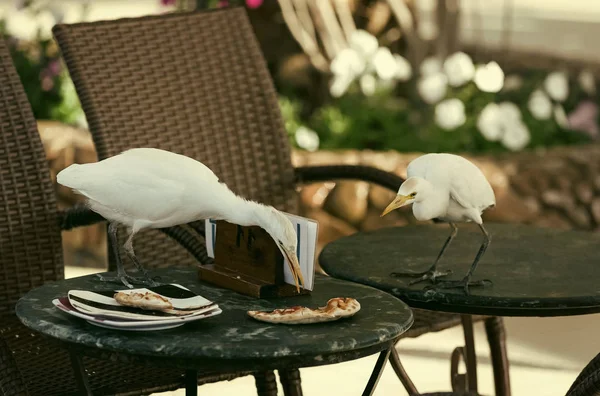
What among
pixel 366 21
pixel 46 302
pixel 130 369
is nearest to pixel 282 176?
pixel 130 369

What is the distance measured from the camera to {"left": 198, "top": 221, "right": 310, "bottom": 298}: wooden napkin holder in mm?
2188

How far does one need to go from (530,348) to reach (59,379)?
2.45 m

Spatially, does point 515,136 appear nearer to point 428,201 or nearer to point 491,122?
point 491,122

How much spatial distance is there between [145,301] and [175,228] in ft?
2.80

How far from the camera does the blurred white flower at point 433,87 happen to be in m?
5.53

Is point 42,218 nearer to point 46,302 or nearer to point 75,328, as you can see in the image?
point 46,302

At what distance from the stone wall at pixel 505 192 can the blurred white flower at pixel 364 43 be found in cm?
74

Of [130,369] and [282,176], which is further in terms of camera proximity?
[282,176]

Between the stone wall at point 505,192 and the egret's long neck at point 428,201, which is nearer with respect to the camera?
the egret's long neck at point 428,201

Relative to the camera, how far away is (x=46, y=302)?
2104 millimetres

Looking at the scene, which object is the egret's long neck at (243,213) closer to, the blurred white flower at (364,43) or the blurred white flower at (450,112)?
the blurred white flower at (450,112)

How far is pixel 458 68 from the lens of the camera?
556 cm

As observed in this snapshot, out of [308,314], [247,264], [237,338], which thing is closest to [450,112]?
[247,264]

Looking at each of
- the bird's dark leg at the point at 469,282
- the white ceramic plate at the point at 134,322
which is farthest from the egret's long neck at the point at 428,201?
the white ceramic plate at the point at 134,322
